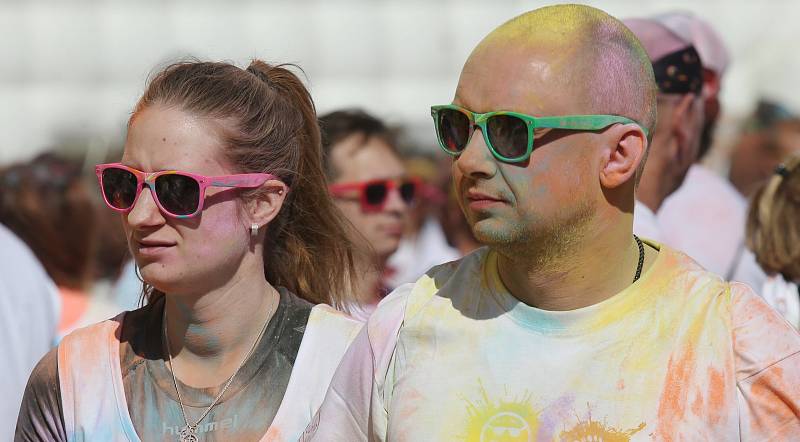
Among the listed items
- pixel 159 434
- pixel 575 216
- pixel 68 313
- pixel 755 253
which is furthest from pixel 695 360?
pixel 68 313

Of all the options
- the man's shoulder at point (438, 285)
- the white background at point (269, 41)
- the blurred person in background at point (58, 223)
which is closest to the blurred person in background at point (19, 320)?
the blurred person in background at point (58, 223)

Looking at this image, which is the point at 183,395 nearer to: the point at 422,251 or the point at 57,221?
the point at 57,221

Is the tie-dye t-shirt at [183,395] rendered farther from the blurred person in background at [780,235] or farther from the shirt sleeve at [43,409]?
the blurred person in background at [780,235]

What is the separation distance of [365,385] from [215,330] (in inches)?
23.3

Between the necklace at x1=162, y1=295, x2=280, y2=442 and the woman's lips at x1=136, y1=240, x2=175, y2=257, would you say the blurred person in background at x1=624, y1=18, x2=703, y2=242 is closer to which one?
the necklace at x1=162, y1=295, x2=280, y2=442

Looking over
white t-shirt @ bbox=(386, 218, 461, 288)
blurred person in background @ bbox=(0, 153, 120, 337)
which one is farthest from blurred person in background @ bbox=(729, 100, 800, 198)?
blurred person in background @ bbox=(0, 153, 120, 337)

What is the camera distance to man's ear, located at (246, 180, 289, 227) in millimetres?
3037

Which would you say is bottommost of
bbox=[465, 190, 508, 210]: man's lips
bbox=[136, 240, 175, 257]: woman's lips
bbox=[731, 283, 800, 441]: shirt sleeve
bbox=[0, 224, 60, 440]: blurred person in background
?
bbox=[0, 224, 60, 440]: blurred person in background

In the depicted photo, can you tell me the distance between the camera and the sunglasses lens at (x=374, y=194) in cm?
507

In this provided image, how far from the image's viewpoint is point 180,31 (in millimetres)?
16734

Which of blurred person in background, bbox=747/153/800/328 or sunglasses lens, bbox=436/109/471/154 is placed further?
blurred person in background, bbox=747/153/800/328

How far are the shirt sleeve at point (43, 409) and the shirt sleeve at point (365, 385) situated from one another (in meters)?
0.69

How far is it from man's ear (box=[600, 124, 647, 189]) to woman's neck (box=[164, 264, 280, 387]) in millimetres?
1039

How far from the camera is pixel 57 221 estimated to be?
5.26 meters
